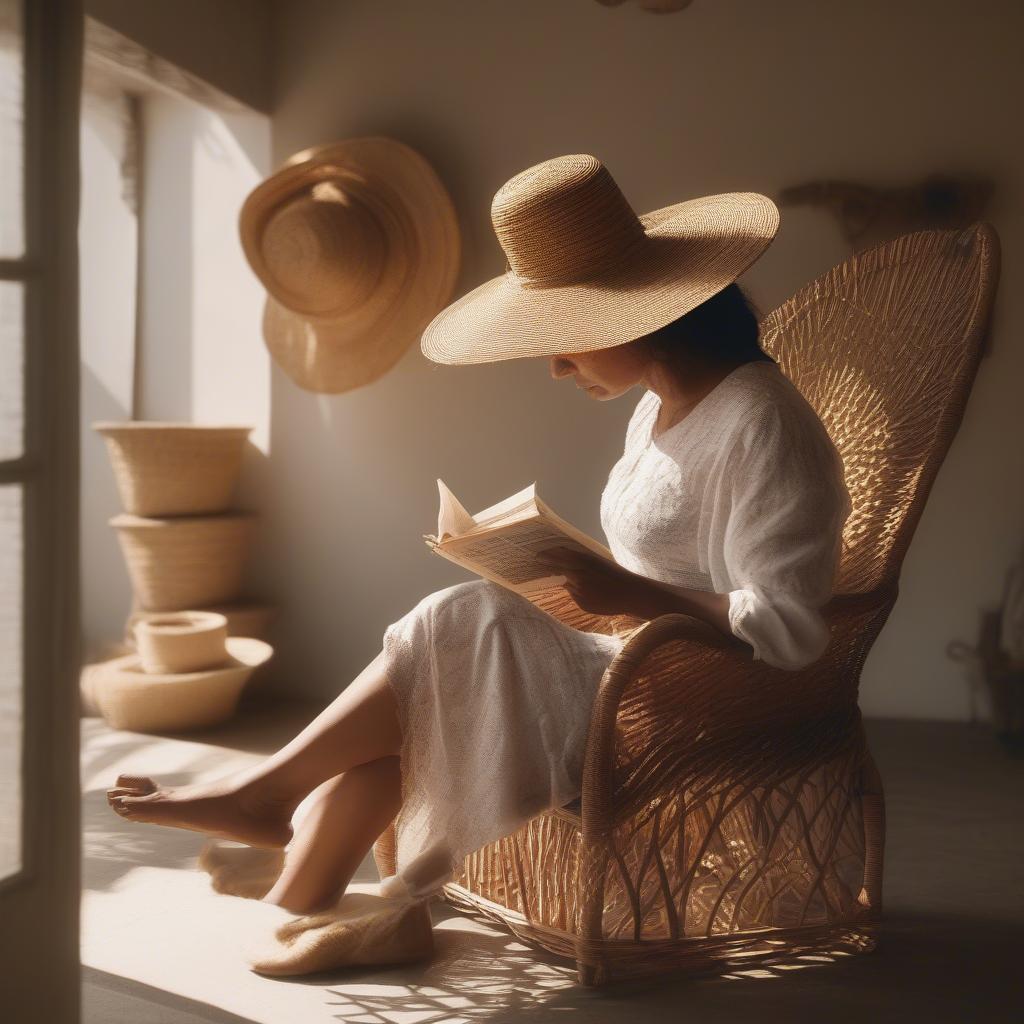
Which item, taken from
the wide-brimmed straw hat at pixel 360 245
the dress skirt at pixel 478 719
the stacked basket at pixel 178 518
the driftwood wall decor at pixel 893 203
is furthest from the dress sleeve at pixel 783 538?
the stacked basket at pixel 178 518

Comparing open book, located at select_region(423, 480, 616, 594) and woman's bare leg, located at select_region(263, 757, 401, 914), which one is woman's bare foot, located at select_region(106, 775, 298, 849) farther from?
open book, located at select_region(423, 480, 616, 594)

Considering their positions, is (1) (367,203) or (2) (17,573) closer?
(2) (17,573)

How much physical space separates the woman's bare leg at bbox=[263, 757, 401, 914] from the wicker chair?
0.66 feet

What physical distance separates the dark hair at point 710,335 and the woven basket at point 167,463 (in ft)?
6.16

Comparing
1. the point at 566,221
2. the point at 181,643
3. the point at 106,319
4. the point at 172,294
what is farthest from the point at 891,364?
the point at 106,319

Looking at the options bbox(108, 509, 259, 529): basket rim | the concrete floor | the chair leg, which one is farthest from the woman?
bbox(108, 509, 259, 529): basket rim

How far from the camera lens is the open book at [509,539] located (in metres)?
1.58

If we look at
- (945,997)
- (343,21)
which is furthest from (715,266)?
(343,21)

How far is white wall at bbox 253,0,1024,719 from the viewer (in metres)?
3.13

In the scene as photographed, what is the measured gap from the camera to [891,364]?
2068 mm

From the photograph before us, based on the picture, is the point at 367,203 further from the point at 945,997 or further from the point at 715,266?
the point at 945,997

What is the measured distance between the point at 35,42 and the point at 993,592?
109 inches

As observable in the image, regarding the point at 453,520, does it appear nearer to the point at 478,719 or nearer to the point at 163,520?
the point at 478,719

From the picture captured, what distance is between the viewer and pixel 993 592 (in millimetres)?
3209
